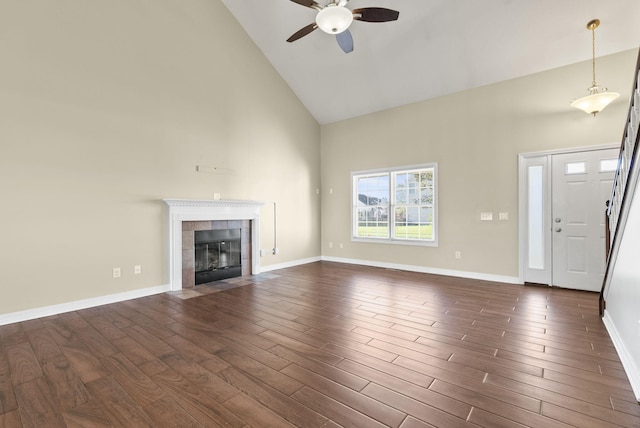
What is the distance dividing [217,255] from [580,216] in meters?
5.77

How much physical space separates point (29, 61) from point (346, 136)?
17.3 feet

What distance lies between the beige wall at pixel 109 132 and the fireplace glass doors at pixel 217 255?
586 millimetres

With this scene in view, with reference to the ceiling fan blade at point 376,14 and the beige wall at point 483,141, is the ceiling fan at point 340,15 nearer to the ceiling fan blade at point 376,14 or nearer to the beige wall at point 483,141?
the ceiling fan blade at point 376,14

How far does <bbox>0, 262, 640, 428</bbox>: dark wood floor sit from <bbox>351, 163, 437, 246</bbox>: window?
7.15ft

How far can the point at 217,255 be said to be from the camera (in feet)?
16.8

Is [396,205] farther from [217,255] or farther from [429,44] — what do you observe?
[217,255]

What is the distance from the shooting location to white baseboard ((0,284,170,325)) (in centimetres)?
313

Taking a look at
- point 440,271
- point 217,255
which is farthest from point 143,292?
point 440,271

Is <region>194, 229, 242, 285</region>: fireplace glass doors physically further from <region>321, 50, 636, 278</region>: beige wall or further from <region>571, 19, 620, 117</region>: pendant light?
<region>571, 19, 620, 117</region>: pendant light

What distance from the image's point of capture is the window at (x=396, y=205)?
5.70m

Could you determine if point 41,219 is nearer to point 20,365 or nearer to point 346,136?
point 20,365

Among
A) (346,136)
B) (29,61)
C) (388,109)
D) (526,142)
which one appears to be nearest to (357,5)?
(388,109)

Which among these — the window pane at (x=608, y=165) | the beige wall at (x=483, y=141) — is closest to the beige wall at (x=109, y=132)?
the beige wall at (x=483, y=141)

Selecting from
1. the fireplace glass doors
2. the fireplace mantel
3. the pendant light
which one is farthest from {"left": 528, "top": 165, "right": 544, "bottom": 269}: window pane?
the fireplace glass doors
